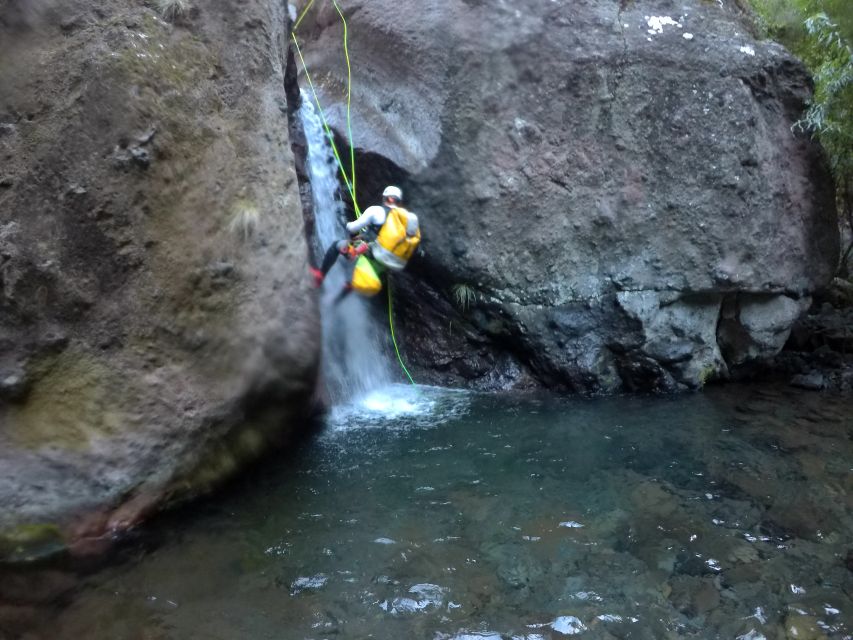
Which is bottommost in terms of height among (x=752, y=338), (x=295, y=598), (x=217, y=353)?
(x=295, y=598)

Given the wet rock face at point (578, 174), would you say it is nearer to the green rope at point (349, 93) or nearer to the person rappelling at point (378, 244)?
the green rope at point (349, 93)

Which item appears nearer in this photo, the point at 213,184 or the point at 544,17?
the point at 213,184

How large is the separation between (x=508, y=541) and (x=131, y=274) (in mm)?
3431

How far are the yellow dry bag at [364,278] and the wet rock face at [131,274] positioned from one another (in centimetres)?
146

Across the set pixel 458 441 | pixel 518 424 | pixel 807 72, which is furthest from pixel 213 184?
pixel 807 72

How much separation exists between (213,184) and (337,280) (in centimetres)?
264

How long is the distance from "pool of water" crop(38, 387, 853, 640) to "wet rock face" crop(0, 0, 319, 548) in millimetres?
626

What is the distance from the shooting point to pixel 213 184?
573cm

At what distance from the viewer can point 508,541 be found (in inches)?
195

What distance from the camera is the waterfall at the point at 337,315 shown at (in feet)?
26.1

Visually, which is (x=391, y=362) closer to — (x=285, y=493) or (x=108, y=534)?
(x=285, y=493)

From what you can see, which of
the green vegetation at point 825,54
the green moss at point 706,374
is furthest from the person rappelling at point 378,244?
the green vegetation at point 825,54

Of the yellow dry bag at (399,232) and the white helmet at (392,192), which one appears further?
the white helmet at (392,192)

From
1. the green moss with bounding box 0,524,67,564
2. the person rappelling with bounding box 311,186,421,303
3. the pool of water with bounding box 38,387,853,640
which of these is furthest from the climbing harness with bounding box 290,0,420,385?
the green moss with bounding box 0,524,67,564
